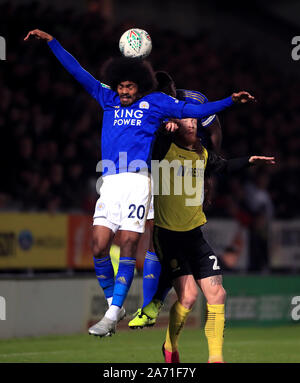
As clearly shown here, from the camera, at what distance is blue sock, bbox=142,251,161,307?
28.0 ft

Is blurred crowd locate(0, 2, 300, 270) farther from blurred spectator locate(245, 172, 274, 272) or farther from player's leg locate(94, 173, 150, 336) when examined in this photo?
player's leg locate(94, 173, 150, 336)

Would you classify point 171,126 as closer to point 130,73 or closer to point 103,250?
point 130,73

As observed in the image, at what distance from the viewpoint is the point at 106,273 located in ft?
26.3

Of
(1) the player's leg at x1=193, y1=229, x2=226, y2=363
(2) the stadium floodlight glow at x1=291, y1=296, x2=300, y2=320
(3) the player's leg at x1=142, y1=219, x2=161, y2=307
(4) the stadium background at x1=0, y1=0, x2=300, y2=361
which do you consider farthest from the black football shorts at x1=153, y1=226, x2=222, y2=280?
(2) the stadium floodlight glow at x1=291, y1=296, x2=300, y2=320

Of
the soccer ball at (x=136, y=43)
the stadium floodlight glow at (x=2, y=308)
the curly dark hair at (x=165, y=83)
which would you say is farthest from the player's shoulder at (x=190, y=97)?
the stadium floodlight glow at (x=2, y=308)

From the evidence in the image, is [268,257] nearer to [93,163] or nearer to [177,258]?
[93,163]

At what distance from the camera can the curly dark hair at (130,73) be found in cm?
801

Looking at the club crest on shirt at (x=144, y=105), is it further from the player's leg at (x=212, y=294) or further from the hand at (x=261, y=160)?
the player's leg at (x=212, y=294)

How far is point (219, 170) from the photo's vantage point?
8.63 m

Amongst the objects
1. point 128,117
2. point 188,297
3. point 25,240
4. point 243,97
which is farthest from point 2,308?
point 243,97

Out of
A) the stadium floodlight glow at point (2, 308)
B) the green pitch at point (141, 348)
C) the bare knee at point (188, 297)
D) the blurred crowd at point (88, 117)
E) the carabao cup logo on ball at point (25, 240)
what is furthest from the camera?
the blurred crowd at point (88, 117)

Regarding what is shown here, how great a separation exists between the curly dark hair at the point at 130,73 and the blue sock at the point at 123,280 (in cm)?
154

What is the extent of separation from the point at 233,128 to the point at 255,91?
3.40 m

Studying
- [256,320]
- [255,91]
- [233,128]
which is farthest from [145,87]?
[255,91]
